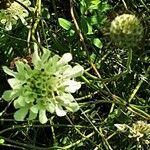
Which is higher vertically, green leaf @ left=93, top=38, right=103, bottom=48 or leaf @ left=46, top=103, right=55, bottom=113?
leaf @ left=46, top=103, right=55, bottom=113

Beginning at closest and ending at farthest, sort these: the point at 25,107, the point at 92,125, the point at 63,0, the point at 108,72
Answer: the point at 25,107, the point at 92,125, the point at 108,72, the point at 63,0

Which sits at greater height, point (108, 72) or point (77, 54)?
point (77, 54)

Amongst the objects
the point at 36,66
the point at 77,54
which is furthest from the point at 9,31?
the point at 36,66

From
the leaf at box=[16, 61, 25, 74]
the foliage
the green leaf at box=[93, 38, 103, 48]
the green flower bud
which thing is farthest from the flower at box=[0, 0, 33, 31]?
the green flower bud

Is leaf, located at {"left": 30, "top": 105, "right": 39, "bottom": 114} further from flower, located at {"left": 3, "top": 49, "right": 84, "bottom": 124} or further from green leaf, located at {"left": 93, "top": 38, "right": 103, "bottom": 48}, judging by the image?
green leaf, located at {"left": 93, "top": 38, "right": 103, "bottom": 48}

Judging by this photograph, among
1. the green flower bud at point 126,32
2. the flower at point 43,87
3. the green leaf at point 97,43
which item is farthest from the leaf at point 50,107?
the green leaf at point 97,43

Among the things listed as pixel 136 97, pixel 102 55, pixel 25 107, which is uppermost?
pixel 25 107

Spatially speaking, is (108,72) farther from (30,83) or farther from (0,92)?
(30,83)
